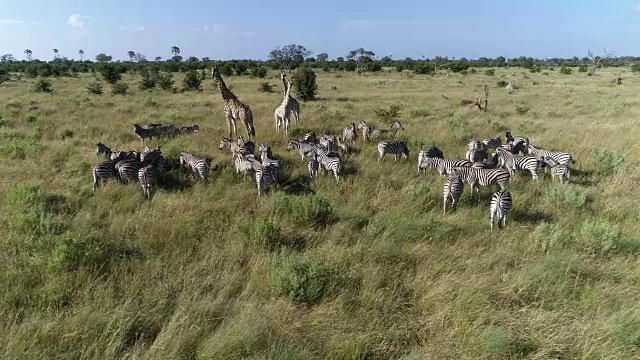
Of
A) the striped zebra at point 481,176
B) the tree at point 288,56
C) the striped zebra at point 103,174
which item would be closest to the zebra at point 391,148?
the striped zebra at point 481,176

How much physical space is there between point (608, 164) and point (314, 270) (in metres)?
10.2

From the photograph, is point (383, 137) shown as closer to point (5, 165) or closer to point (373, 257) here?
point (373, 257)

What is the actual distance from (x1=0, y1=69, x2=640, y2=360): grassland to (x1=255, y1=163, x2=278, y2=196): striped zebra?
503 millimetres

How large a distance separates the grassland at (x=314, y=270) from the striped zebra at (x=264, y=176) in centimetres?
50

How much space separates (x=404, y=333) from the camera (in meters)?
4.70

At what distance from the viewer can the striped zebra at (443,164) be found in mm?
10667

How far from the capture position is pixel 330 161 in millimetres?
10938

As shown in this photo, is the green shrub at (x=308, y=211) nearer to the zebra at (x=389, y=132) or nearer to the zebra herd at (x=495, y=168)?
the zebra herd at (x=495, y=168)

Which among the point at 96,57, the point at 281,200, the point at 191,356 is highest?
the point at 96,57

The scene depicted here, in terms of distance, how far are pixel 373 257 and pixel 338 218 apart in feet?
5.70

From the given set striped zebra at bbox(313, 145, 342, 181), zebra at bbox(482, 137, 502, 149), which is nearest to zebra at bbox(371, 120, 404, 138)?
zebra at bbox(482, 137, 502, 149)

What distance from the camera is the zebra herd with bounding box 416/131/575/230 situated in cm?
782

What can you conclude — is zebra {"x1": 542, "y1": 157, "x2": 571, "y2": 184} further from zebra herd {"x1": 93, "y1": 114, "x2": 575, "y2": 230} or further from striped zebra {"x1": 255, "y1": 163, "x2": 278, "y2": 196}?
striped zebra {"x1": 255, "y1": 163, "x2": 278, "y2": 196}

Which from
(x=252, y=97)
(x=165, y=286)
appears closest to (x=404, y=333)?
(x=165, y=286)
